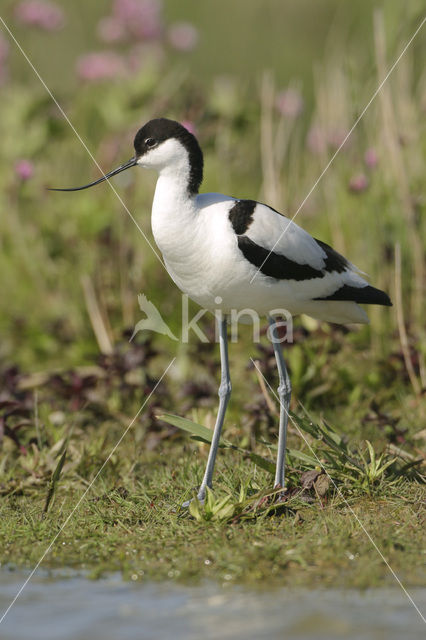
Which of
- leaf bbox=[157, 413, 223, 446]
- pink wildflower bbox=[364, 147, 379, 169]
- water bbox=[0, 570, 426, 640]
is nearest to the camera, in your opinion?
water bbox=[0, 570, 426, 640]

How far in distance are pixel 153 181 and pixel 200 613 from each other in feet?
14.5

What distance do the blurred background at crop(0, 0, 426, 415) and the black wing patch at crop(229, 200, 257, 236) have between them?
154 centimetres

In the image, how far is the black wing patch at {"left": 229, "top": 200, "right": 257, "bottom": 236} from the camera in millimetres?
3270

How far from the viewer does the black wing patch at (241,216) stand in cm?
327

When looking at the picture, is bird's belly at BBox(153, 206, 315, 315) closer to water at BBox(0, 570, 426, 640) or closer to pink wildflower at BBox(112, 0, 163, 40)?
water at BBox(0, 570, 426, 640)

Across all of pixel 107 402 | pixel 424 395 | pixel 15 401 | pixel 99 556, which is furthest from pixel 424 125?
pixel 99 556

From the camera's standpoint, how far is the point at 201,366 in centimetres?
532

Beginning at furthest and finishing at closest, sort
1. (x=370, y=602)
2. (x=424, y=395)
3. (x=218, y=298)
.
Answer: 1. (x=424, y=395)
2. (x=218, y=298)
3. (x=370, y=602)

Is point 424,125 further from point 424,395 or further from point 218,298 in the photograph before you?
point 218,298

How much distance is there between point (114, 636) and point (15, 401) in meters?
1.95

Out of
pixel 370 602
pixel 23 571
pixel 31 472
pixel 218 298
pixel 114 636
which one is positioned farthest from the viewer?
pixel 31 472

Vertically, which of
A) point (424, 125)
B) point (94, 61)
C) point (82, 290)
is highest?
point (94, 61)

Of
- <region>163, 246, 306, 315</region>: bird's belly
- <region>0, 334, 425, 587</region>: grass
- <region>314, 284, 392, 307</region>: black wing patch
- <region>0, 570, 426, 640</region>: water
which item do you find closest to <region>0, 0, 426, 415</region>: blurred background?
<region>0, 334, 425, 587</region>: grass

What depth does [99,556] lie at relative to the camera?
118 inches
